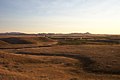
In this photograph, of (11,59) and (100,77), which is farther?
(11,59)

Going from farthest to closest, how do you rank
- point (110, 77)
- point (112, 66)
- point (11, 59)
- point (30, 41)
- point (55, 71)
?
point (30, 41) → point (11, 59) → point (112, 66) → point (55, 71) → point (110, 77)

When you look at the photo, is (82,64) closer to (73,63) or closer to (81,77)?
→ (73,63)

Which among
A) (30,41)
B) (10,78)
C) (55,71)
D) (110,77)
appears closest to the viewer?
(10,78)

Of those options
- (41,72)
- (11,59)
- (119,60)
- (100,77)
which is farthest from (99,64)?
(11,59)

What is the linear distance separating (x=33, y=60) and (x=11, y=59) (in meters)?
3.94

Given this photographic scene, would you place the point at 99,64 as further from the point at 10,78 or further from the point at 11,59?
the point at 10,78

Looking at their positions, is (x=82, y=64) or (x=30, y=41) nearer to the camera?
(x=82, y=64)

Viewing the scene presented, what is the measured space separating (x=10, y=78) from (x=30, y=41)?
60899 millimetres

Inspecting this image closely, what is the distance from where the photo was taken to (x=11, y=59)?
35562 millimetres

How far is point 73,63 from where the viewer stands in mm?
37062

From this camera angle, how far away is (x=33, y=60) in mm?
37656

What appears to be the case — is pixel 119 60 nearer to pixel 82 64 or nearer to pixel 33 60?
pixel 82 64

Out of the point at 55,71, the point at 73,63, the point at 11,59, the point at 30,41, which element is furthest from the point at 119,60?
the point at 30,41

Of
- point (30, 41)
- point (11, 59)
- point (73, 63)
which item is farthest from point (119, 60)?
point (30, 41)
